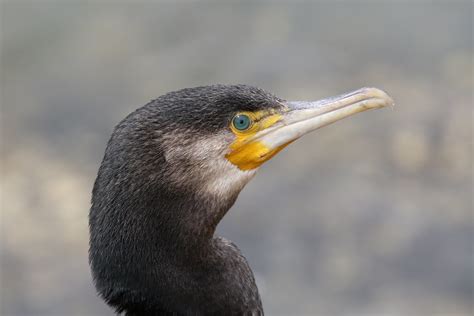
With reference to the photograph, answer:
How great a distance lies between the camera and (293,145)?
902 centimetres

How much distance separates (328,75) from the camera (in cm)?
969

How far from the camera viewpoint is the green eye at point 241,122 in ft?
13.0

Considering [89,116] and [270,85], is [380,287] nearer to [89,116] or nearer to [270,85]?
[270,85]

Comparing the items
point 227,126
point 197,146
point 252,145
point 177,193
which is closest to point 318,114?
point 252,145

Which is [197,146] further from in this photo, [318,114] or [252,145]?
[318,114]

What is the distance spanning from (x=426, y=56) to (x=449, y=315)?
134 inches

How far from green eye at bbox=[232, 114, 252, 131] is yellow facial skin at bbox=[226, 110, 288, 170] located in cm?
1

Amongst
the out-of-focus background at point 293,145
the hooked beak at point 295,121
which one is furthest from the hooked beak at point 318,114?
the out-of-focus background at point 293,145

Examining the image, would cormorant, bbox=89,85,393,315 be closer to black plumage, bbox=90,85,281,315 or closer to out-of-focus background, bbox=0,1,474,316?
black plumage, bbox=90,85,281,315

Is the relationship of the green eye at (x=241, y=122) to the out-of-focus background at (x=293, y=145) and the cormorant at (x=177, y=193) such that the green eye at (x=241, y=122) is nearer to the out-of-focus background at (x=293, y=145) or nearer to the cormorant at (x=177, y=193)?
the cormorant at (x=177, y=193)

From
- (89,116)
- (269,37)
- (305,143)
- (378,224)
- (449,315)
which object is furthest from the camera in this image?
(269,37)

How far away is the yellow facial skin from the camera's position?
3.98 meters

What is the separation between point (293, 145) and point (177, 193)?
527cm

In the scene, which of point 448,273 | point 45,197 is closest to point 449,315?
point 448,273
